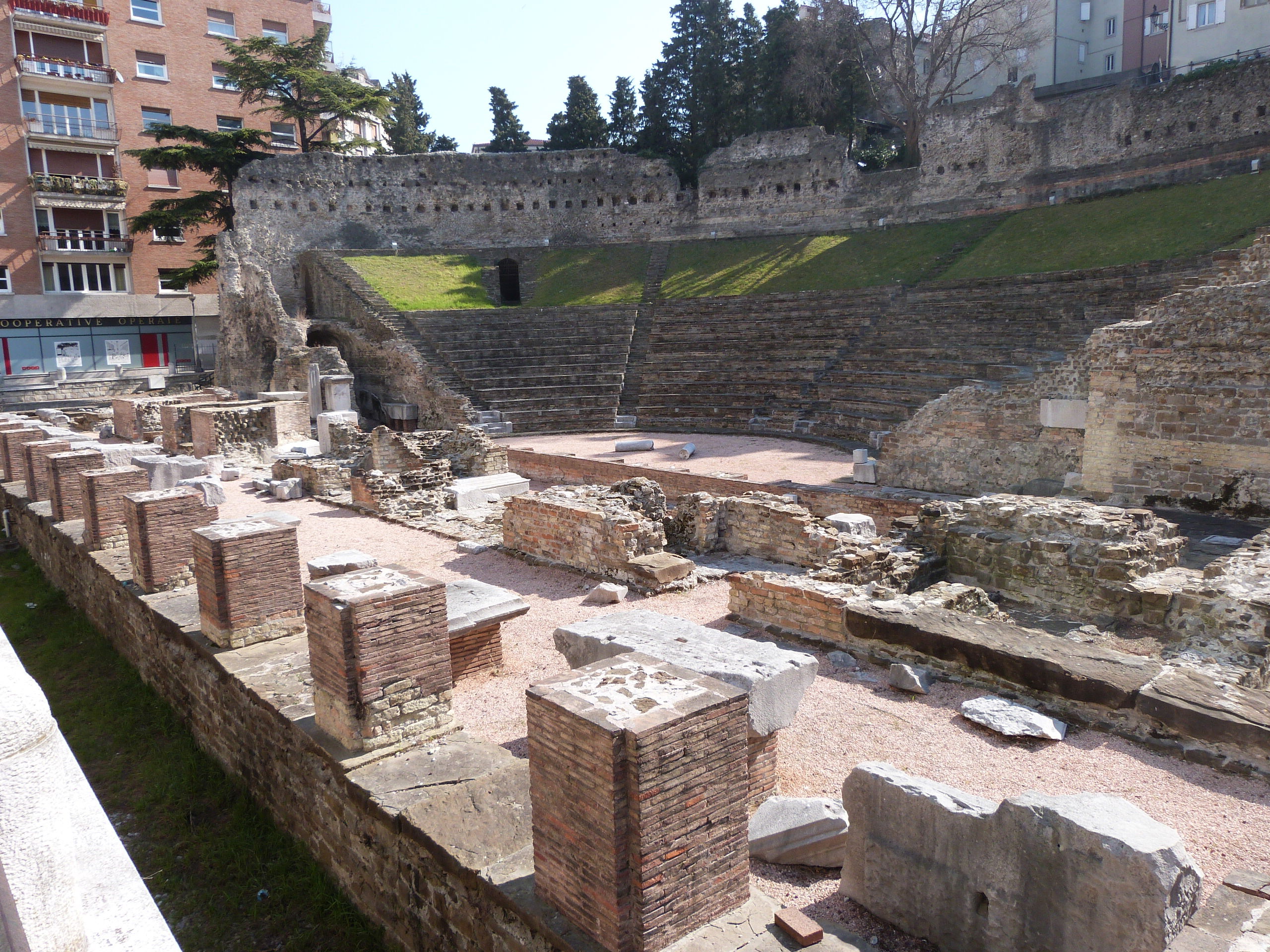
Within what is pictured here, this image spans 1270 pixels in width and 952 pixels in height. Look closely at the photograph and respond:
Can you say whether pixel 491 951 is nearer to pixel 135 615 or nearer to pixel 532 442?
pixel 135 615

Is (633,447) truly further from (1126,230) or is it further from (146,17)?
(146,17)

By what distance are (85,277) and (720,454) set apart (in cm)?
2983

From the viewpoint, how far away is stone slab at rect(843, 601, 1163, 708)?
5.67m

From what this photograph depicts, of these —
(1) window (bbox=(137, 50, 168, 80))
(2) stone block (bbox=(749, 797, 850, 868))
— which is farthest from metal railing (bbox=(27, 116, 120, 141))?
(2) stone block (bbox=(749, 797, 850, 868))

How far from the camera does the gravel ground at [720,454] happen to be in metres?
16.3

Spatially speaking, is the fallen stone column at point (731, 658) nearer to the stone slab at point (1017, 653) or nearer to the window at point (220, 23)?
the stone slab at point (1017, 653)

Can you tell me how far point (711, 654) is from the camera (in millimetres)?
5504

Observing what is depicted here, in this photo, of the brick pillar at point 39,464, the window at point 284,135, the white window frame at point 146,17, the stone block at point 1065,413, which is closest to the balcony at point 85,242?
the window at point 284,135

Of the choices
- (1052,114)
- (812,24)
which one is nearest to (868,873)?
(1052,114)

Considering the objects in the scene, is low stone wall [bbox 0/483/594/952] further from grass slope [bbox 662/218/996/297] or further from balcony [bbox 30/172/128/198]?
balcony [bbox 30/172/128/198]

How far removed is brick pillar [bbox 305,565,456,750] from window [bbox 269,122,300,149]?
3948 centimetres

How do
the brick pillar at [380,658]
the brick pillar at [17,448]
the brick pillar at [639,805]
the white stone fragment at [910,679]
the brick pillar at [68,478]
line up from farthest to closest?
the brick pillar at [17,448] < the brick pillar at [68,478] < the white stone fragment at [910,679] < the brick pillar at [380,658] < the brick pillar at [639,805]

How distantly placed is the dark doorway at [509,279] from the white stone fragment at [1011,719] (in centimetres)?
2920

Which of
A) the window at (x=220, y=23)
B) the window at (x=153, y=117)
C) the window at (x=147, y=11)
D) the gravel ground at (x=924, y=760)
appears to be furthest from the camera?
the window at (x=220, y=23)
